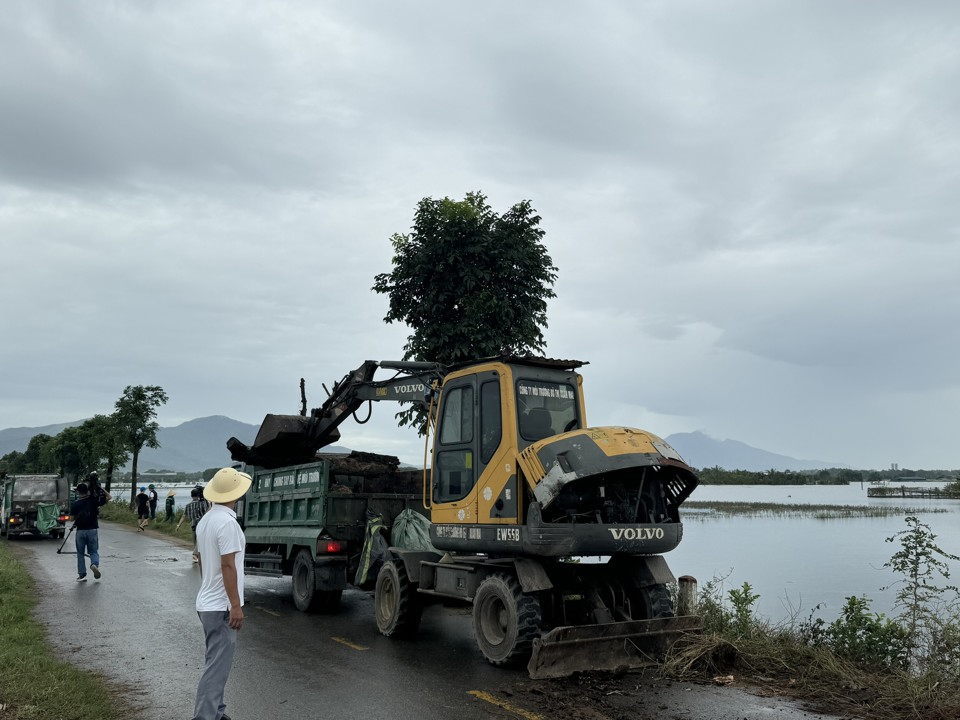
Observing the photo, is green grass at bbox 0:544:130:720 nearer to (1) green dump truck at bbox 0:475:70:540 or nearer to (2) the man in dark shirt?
(2) the man in dark shirt

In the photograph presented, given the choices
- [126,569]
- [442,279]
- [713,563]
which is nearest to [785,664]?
[442,279]

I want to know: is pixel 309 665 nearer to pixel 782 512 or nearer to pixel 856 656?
pixel 856 656

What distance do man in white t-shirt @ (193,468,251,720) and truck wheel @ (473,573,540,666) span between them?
129 inches

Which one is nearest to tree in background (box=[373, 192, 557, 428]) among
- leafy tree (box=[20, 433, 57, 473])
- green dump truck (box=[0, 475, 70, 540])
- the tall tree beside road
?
green dump truck (box=[0, 475, 70, 540])

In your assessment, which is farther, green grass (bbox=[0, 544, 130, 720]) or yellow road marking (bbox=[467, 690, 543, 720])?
yellow road marking (bbox=[467, 690, 543, 720])

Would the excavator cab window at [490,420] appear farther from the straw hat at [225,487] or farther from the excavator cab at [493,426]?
the straw hat at [225,487]

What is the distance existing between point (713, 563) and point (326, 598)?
1706 centimetres

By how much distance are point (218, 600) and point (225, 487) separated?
820 mm

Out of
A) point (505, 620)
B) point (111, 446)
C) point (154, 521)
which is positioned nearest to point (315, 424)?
point (505, 620)

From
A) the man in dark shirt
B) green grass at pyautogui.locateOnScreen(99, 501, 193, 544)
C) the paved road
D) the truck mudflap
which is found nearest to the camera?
the paved road

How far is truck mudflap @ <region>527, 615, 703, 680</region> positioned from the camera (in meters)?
8.00

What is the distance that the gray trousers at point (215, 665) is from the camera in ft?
19.3

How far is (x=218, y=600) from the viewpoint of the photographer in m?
6.00

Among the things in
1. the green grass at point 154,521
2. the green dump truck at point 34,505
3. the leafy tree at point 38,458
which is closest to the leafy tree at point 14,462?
the leafy tree at point 38,458
